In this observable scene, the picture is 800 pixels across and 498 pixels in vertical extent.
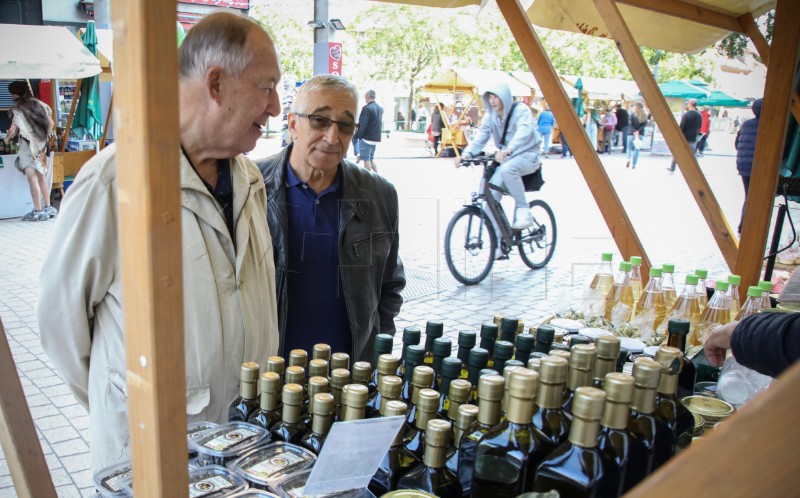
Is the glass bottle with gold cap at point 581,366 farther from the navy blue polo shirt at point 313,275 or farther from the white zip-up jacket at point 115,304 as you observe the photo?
the navy blue polo shirt at point 313,275

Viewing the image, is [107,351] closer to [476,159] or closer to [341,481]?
[341,481]

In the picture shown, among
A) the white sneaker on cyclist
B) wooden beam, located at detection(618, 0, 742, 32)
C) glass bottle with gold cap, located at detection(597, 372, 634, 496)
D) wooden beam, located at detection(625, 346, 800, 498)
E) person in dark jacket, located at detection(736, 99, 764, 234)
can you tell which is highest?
wooden beam, located at detection(618, 0, 742, 32)

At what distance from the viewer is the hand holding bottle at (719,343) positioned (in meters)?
1.79

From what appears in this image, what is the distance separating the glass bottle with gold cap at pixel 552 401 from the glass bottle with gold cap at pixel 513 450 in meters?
0.04

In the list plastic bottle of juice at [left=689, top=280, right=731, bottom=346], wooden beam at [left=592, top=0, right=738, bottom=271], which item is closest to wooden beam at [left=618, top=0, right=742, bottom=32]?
wooden beam at [left=592, top=0, right=738, bottom=271]

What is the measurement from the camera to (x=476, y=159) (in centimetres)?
709

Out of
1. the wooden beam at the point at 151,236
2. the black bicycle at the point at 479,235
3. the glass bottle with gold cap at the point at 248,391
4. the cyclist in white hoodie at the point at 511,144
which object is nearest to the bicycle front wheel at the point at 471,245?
the black bicycle at the point at 479,235

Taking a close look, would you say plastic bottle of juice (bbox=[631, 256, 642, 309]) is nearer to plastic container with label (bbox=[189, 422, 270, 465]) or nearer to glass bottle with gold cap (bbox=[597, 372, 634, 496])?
glass bottle with gold cap (bbox=[597, 372, 634, 496])

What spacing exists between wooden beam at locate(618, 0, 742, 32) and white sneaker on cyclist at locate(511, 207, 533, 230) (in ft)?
8.61

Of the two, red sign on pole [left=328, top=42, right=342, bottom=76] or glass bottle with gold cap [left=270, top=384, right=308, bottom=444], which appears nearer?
glass bottle with gold cap [left=270, top=384, right=308, bottom=444]

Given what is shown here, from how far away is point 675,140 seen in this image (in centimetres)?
353

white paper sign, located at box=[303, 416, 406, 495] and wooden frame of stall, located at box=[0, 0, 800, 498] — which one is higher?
wooden frame of stall, located at box=[0, 0, 800, 498]

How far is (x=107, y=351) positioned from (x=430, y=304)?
14.6ft

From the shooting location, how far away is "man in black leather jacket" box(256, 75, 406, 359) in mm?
2510
